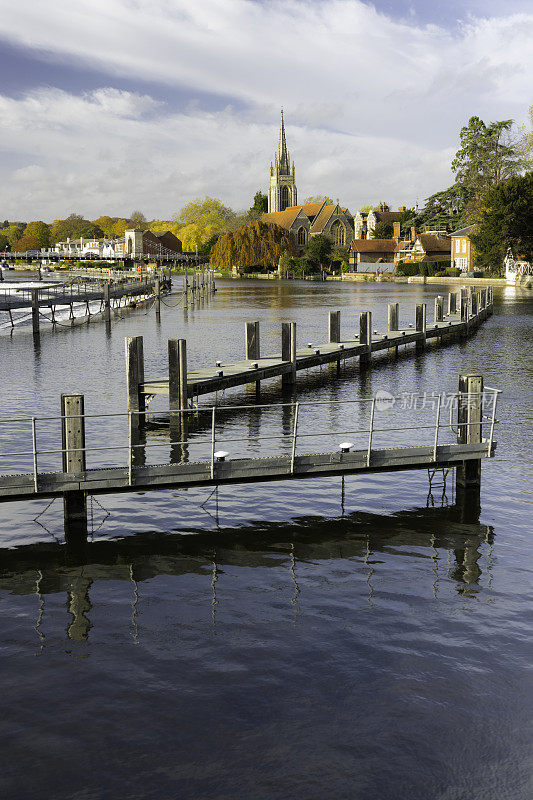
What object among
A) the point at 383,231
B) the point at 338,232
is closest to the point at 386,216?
the point at 338,232

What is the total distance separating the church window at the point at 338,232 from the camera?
195 m

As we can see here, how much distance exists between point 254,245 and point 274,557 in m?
146

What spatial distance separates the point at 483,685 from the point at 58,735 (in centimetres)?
536

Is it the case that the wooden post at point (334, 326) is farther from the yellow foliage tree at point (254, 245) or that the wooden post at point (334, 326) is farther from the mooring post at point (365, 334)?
the yellow foliage tree at point (254, 245)

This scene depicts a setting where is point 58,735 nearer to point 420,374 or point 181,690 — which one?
point 181,690

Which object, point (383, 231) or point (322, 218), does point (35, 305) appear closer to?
point (383, 231)

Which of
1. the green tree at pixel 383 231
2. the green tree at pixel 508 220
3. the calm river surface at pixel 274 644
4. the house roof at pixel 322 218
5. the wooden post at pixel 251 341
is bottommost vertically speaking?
the calm river surface at pixel 274 644

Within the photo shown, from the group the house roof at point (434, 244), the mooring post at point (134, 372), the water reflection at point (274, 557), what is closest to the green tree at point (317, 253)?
the house roof at point (434, 244)

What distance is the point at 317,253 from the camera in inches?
6147

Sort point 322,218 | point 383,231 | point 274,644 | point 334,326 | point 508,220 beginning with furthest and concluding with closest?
1. point 322,218
2. point 383,231
3. point 508,220
4. point 334,326
5. point 274,644

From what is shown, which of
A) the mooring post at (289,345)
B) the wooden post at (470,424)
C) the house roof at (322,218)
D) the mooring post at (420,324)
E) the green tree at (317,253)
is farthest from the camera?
the house roof at (322,218)

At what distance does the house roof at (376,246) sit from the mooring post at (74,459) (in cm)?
15238

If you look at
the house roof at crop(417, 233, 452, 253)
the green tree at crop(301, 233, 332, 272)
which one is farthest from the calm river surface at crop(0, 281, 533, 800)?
the green tree at crop(301, 233, 332, 272)

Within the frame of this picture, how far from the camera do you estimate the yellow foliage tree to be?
155000 mm
